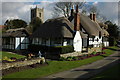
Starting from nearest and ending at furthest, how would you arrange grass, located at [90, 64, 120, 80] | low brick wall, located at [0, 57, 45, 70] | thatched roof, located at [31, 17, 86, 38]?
grass, located at [90, 64, 120, 80] < low brick wall, located at [0, 57, 45, 70] < thatched roof, located at [31, 17, 86, 38]

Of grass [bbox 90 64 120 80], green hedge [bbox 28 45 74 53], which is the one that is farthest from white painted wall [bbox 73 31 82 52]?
grass [bbox 90 64 120 80]

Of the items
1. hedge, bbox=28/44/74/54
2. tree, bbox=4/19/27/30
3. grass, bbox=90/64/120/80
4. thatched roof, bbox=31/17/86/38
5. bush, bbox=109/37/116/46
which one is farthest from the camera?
tree, bbox=4/19/27/30

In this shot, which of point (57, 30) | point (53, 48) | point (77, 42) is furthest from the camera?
point (77, 42)

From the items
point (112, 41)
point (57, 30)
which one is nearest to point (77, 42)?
point (57, 30)

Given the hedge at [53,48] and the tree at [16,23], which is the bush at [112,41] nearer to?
the hedge at [53,48]

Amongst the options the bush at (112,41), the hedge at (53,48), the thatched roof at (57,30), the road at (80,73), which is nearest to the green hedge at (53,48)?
the hedge at (53,48)

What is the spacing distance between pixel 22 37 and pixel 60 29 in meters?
9.10

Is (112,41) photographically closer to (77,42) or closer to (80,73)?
(77,42)

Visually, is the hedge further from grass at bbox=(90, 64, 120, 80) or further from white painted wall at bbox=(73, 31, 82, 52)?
grass at bbox=(90, 64, 120, 80)

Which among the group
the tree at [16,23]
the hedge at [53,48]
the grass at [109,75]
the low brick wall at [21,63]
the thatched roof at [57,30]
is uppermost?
the tree at [16,23]

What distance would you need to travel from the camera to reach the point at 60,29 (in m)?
25.3

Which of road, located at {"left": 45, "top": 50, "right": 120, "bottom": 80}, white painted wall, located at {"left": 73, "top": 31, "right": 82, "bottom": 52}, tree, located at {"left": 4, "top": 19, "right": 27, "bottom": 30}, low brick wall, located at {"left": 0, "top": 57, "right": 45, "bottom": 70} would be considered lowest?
road, located at {"left": 45, "top": 50, "right": 120, "bottom": 80}

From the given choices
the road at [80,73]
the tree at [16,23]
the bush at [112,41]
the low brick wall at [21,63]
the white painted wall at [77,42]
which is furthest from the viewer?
the tree at [16,23]

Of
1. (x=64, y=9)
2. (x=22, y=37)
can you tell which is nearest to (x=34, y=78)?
(x=22, y=37)
